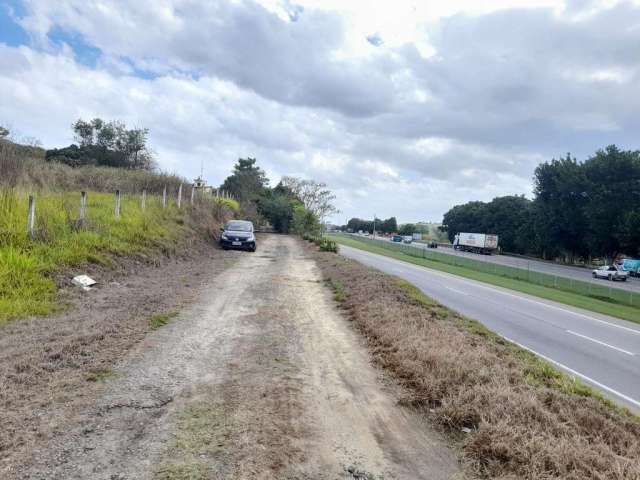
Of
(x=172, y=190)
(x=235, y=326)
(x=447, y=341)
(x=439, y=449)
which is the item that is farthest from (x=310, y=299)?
(x=172, y=190)

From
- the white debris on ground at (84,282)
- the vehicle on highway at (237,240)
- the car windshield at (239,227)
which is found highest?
the car windshield at (239,227)

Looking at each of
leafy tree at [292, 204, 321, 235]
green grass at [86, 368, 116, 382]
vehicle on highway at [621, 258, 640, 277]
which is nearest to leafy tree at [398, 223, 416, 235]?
vehicle on highway at [621, 258, 640, 277]

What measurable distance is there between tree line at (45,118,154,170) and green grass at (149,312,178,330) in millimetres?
35340

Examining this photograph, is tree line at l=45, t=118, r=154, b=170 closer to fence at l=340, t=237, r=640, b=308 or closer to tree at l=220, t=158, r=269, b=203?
tree at l=220, t=158, r=269, b=203

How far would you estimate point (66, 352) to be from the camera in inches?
204

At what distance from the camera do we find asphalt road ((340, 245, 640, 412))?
8.61m

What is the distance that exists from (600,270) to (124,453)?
166 feet

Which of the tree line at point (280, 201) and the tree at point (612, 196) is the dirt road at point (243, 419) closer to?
Answer: the tree line at point (280, 201)

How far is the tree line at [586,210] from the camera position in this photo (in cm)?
5203

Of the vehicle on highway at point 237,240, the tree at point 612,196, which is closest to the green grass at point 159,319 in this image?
the vehicle on highway at point 237,240

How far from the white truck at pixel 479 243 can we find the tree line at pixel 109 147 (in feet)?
173

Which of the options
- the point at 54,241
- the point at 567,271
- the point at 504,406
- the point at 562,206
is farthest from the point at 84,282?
Answer: the point at 562,206

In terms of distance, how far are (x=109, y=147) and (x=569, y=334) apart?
4090 centimetres

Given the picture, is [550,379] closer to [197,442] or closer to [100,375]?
[197,442]
